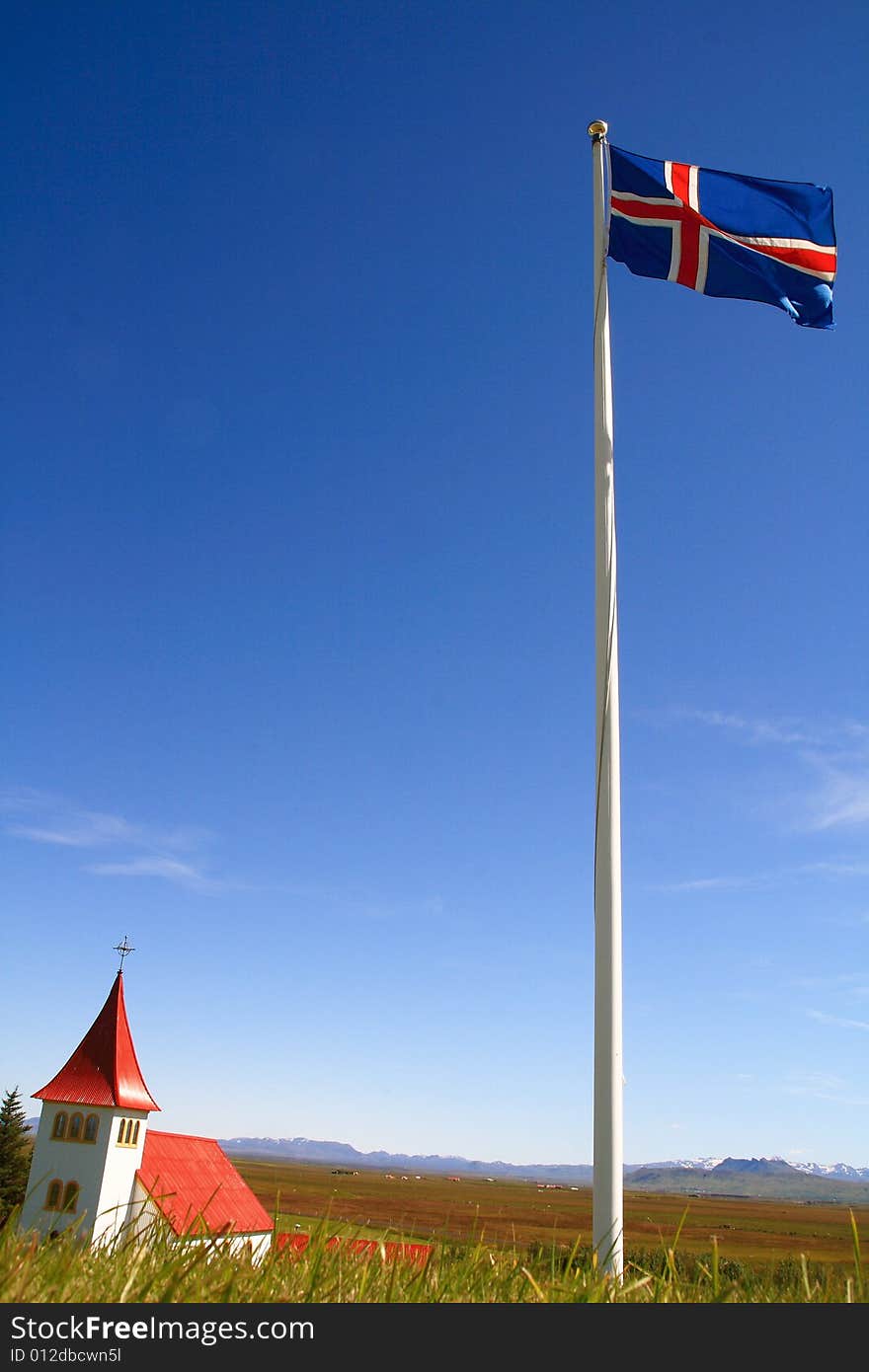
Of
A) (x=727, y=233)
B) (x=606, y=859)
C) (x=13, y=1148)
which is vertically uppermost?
(x=727, y=233)

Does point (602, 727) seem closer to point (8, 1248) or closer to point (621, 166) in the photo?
point (8, 1248)

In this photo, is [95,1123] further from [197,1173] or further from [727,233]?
[727,233]

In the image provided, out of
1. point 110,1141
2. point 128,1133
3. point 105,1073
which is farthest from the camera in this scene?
point 105,1073

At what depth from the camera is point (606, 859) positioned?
675 cm

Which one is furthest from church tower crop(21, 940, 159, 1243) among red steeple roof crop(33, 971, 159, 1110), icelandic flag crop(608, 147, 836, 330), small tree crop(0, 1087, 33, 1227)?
icelandic flag crop(608, 147, 836, 330)

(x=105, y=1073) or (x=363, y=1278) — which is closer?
(x=363, y=1278)

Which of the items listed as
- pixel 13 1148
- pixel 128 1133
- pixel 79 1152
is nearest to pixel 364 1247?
pixel 128 1133

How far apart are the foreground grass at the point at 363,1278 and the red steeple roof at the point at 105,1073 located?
143 ft

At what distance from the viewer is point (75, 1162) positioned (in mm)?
39938

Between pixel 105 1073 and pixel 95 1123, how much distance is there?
2.32m

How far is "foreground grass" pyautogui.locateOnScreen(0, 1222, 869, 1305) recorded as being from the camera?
8.75 ft

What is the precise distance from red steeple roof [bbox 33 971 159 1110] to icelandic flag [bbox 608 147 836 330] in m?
43.4
